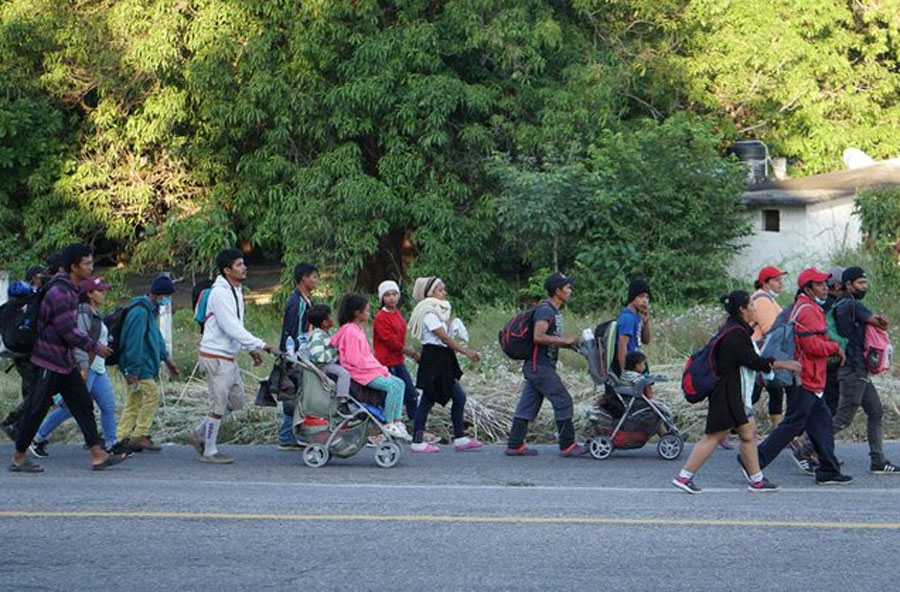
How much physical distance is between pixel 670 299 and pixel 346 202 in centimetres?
569

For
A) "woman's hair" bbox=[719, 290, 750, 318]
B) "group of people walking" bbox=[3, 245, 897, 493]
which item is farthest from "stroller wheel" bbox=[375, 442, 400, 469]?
"woman's hair" bbox=[719, 290, 750, 318]

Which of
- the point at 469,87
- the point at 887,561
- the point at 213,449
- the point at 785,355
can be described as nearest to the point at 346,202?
the point at 469,87

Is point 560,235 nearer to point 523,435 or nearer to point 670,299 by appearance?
point 670,299

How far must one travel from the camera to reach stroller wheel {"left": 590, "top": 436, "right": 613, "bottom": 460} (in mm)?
11805

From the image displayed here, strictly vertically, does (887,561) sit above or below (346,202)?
below

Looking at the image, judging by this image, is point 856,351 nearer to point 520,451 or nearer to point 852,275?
point 852,275

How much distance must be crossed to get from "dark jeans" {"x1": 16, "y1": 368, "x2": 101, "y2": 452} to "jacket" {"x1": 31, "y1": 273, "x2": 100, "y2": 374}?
3.3 inches

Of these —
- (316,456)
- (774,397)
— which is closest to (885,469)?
(774,397)

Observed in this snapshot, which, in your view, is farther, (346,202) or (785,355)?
(346,202)

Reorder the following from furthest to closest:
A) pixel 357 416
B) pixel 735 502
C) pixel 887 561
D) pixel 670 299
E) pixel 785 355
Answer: pixel 670 299, pixel 357 416, pixel 785 355, pixel 735 502, pixel 887 561

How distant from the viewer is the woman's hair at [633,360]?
1188 cm

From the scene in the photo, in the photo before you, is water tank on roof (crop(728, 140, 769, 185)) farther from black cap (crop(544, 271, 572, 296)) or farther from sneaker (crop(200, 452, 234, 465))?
sneaker (crop(200, 452, 234, 465))

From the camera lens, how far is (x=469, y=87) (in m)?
23.9

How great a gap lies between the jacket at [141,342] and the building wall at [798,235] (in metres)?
14.3
